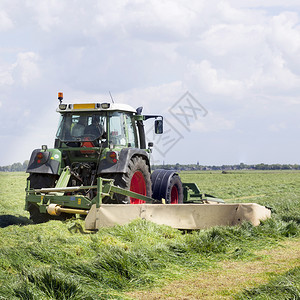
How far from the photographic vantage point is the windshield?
926cm

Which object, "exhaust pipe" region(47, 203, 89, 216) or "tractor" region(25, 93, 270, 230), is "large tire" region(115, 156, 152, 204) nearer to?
"tractor" region(25, 93, 270, 230)

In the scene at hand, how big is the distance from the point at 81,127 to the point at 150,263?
496cm

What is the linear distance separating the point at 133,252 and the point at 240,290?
1595 millimetres

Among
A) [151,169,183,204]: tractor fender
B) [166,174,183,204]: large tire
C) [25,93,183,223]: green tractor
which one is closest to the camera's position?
[25,93,183,223]: green tractor

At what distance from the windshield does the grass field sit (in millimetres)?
2189

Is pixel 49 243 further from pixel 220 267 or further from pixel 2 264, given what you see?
pixel 220 267

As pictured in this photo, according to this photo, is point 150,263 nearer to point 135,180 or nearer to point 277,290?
point 277,290

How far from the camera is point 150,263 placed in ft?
16.8

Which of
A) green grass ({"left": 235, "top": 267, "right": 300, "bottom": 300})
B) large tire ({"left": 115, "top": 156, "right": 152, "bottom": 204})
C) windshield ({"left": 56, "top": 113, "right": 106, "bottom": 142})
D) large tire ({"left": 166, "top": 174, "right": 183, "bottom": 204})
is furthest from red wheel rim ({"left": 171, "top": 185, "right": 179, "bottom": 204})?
green grass ({"left": 235, "top": 267, "right": 300, "bottom": 300})

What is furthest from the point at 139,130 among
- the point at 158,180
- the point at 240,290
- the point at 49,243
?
the point at 240,290

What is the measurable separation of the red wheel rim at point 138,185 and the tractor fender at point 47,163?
1555 millimetres

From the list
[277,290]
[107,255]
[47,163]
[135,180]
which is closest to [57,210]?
[47,163]

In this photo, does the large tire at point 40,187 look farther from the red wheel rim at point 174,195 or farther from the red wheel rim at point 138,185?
the red wheel rim at point 174,195

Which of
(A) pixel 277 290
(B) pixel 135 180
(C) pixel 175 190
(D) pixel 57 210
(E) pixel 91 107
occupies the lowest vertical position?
(A) pixel 277 290
